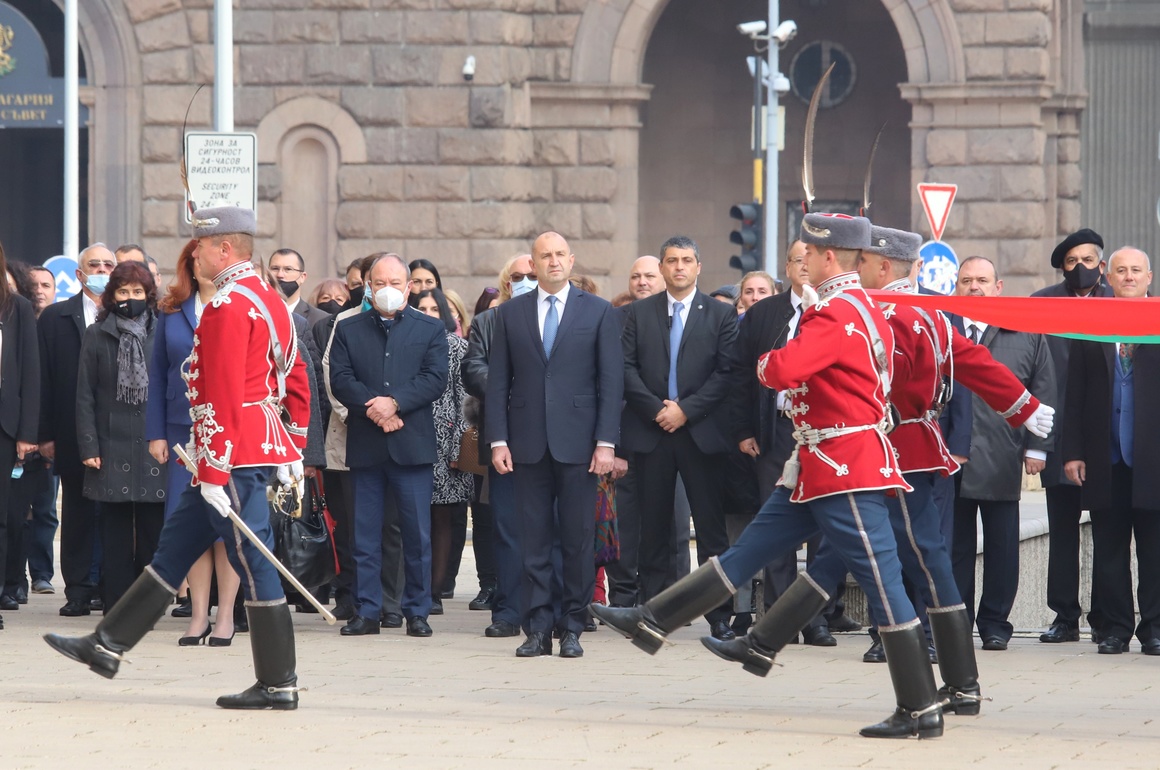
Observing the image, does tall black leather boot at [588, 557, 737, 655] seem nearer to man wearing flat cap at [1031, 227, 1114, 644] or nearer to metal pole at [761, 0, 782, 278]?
man wearing flat cap at [1031, 227, 1114, 644]

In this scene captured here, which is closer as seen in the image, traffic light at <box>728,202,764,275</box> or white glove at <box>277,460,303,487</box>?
white glove at <box>277,460,303,487</box>

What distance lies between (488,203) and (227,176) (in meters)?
7.09

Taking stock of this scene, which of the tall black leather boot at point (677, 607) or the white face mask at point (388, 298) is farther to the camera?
the white face mask at point (388, 298)

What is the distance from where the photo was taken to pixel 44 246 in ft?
102

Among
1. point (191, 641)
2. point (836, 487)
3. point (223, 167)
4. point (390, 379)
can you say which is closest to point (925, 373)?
point (836, 487)

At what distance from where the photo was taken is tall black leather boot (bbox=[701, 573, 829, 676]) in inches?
283

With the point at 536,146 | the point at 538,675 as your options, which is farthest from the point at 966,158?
the point at 538,675

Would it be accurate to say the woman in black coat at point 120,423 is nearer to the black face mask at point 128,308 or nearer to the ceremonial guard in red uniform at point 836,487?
the black face mask at point 128,308

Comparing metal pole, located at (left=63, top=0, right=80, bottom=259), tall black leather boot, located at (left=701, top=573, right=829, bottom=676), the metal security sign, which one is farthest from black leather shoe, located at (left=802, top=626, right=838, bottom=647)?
metal pole, located at (left=63, top=0, right=80, bottom=259)

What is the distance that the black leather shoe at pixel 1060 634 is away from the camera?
10219 millimetres

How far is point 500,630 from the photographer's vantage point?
10.1 meters

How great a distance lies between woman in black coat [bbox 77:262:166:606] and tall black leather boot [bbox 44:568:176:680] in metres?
3.02

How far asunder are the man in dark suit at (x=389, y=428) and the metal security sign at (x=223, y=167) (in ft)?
14.8

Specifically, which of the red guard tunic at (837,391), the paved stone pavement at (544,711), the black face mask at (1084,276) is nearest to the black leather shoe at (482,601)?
the paved stone pavement at (544,711)
